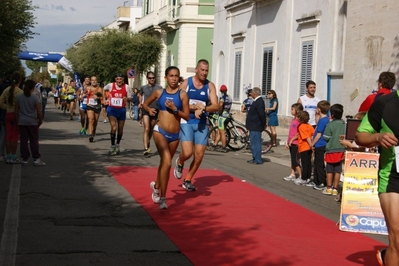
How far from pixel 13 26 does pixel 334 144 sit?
69.7ft

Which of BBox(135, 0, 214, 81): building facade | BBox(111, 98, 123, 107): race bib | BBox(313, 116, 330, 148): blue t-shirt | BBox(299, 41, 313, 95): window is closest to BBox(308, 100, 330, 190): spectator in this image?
BBox(313, 116, 330, 148): blue t-shirt

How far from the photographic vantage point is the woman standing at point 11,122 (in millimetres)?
14680

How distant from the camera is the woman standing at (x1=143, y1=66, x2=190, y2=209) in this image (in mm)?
9820

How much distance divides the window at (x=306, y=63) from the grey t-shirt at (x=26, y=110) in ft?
44.4

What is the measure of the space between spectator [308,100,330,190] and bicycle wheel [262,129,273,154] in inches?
285

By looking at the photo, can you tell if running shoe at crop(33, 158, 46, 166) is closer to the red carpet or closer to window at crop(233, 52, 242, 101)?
the red carpet

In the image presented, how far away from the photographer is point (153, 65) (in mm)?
51531

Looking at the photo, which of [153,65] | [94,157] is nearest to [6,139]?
[94,157]

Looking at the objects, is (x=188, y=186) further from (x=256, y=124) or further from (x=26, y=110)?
(x=256, y=124)

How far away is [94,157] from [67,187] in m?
4.98

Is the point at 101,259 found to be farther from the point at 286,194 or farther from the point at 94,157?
the point at 94,157

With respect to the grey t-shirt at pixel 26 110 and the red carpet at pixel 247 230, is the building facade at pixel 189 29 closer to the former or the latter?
the grey t-shirt at pixel 26 110

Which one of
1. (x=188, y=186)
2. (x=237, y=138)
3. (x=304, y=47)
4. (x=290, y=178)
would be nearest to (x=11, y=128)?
(x=188, y=186)

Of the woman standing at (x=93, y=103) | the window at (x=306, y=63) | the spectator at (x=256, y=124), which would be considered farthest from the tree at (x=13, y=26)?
the spectator at (x=256, y=124)
